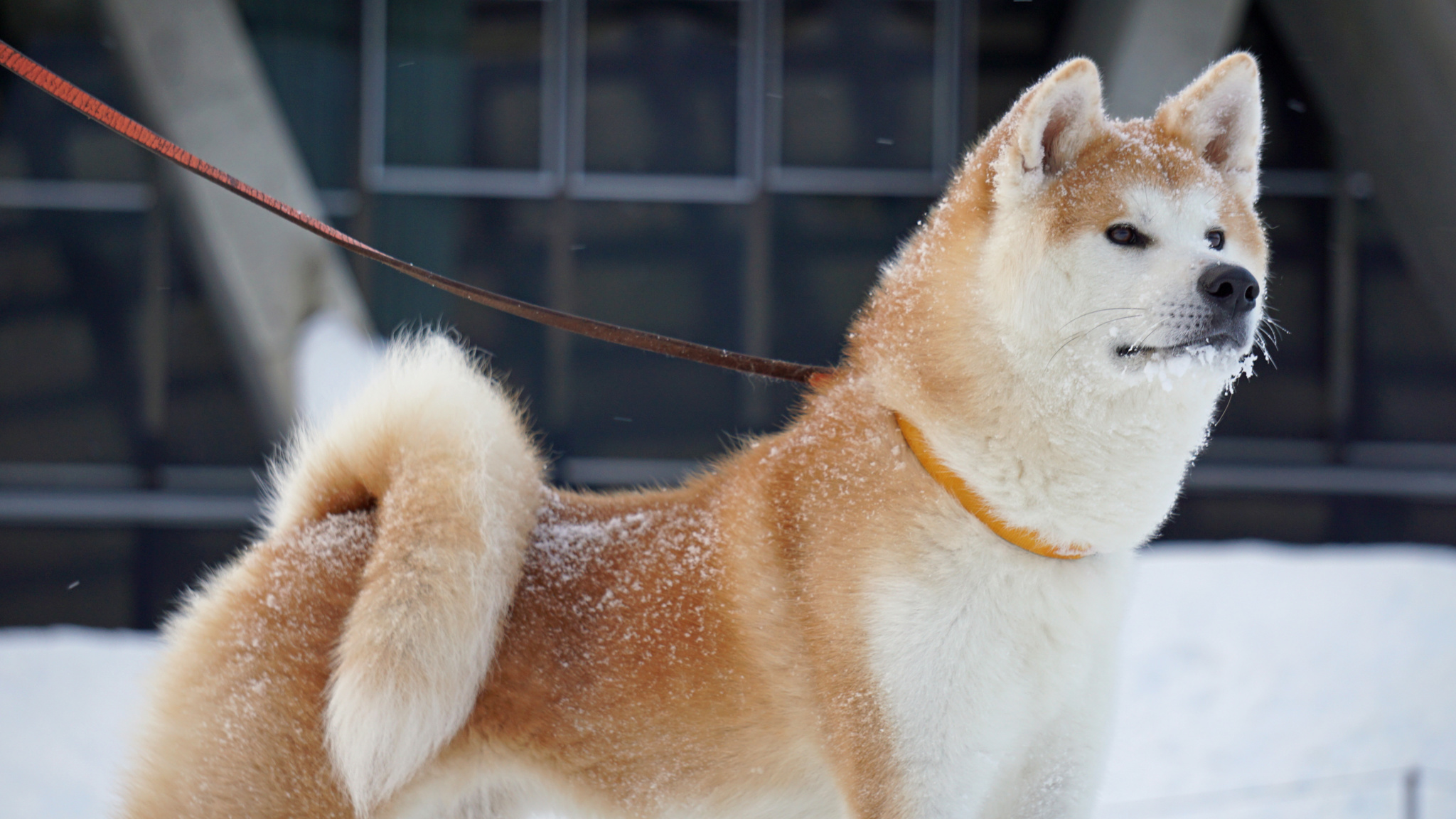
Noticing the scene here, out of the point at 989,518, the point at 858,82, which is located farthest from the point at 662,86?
the point at 989,518

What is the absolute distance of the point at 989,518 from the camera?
1.77 m

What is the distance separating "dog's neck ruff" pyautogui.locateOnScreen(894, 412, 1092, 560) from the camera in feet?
5.80

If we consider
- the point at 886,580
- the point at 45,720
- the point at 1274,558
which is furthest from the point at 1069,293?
the point at 1274,558

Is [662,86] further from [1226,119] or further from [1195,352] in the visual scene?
[1195,352]

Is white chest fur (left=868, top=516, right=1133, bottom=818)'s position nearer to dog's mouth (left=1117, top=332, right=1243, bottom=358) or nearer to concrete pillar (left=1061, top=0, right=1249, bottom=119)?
dog's mouth (left=1117, top=332, right=1243, bottom=358)

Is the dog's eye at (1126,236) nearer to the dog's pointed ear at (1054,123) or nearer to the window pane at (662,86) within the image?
the dog's pointed ear at (1054,123)

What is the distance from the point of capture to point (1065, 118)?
1813mm

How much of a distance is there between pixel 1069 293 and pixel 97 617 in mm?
7822

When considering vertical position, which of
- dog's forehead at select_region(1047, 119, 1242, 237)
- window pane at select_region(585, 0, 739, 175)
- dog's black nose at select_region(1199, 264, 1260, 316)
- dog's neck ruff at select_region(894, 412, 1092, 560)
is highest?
window pane at select_region(585, 0, 739, 175)

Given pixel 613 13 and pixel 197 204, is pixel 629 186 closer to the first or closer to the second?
pixel 613 13

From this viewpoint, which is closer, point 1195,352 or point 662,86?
point 1195,352

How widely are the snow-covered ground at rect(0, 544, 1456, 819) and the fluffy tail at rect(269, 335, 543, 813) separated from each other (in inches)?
98.0

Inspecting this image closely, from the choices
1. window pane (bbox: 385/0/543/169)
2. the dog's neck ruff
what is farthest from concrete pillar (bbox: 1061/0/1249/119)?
the dog's neck ruff

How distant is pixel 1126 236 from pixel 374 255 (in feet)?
5.10
